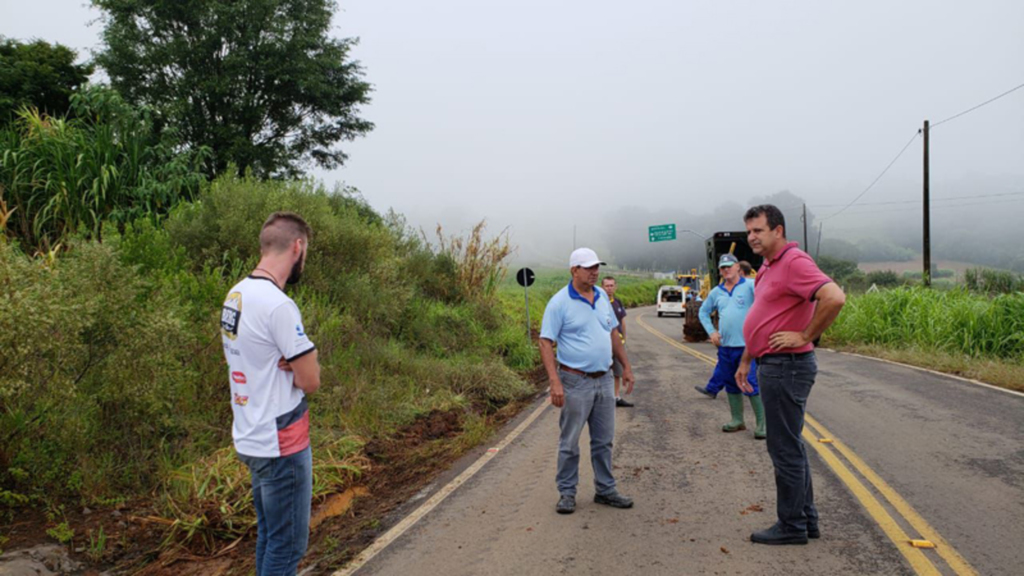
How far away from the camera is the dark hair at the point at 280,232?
2969 mm

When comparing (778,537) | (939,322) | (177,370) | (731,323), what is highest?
(731,323)

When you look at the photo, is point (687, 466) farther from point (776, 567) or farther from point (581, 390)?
point (776, 567)

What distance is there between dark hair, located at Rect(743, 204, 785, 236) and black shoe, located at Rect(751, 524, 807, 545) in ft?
6.54

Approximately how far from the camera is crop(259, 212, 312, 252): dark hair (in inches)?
117

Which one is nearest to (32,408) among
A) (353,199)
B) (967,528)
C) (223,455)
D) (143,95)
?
(223,455)

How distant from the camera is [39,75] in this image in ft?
60.3

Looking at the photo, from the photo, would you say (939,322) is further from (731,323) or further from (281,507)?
(281,507)

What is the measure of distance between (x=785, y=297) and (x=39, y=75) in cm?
2155

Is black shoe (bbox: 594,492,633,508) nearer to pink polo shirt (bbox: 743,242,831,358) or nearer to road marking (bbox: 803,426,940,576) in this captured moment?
pink polo shirt (bbox: 743,242,831,358)

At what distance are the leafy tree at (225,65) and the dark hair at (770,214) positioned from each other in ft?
73.4

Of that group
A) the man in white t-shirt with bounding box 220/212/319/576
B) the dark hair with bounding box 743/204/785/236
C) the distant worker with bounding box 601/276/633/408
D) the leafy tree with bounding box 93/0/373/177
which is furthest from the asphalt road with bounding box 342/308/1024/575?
the leafy tree with bounding box 93/0/373/177

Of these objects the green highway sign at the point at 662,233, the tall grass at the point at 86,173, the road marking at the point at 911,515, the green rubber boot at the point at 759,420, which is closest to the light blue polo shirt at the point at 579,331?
the road marking at the point at 911,515

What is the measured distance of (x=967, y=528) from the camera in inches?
180

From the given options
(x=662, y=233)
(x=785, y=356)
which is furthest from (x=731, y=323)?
(x=662, y=233)
